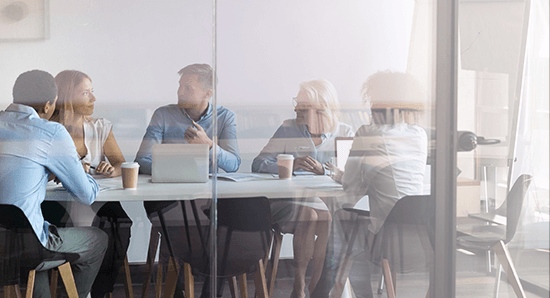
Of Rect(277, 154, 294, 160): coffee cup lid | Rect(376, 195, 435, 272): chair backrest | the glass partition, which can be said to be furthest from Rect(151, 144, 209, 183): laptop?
Rect(376, 195, 435, 272): chair backrest

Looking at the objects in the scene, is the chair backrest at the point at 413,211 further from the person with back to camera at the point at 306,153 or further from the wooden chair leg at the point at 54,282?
the wooden chair leg at the point at 54,282

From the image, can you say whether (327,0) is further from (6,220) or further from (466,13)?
(6,220)

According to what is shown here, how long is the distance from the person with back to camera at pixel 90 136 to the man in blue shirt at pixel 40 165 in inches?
1.4

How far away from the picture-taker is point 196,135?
2.28 m

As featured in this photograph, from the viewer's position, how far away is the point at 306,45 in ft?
7.60

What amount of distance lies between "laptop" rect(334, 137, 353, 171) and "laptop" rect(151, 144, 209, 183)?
2.06 feet

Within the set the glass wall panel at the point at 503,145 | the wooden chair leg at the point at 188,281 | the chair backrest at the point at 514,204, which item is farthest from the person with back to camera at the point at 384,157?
the wooden chair leg at the point at 188,281

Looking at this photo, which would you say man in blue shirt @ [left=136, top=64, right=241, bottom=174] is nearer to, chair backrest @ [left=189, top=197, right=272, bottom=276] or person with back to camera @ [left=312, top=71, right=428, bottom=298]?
chair backrest @ [left=189, top=197, right=272, bottom=276]

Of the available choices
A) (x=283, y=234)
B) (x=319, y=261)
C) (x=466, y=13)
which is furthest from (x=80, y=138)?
(x=466, y=13)

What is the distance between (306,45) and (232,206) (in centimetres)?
85

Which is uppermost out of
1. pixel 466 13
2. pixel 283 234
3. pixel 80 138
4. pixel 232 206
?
pixel 466 13

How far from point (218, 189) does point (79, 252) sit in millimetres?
690

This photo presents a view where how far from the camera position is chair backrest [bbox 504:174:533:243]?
2.38m

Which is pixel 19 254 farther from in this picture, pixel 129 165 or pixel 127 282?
pixel 129 165
